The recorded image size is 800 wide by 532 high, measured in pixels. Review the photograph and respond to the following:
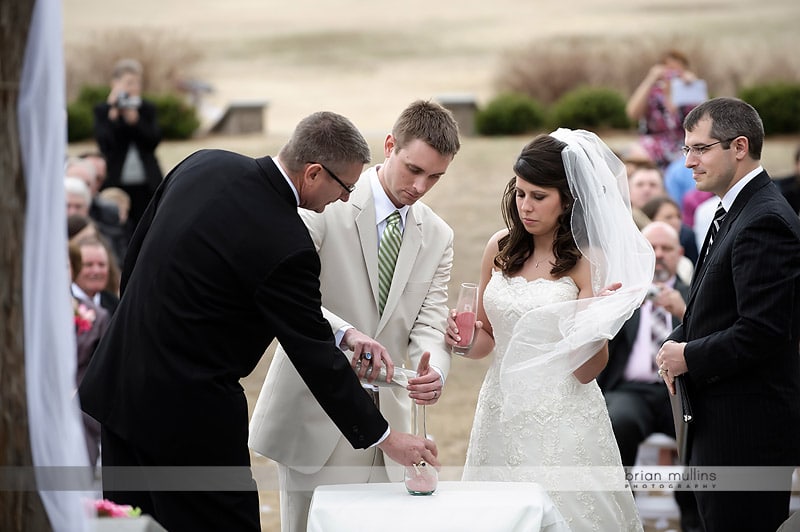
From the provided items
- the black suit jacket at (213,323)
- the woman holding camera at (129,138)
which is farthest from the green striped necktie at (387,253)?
the woman holding camera at (129,138)

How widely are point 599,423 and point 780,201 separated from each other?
1191mm

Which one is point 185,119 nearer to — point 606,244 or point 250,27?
point 250,27

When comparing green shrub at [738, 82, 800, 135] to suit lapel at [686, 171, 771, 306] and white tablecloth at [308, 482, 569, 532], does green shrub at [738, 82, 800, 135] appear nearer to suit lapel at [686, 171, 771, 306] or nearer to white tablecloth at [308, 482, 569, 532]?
suit lapel at [686, 171, 771, 306]

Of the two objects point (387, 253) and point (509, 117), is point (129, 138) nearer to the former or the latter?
point (387, 253)

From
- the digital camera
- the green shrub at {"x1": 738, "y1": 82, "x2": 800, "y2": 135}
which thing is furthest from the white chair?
the green shrub at {"x1": 738, "y1": 82, "x2": 800, "y2": 135}

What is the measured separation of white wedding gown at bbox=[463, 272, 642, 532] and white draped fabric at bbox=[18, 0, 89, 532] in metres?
2.03

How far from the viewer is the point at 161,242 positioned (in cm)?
407

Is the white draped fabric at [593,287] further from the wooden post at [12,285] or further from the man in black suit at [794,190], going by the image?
the man in black suit at [794,190]

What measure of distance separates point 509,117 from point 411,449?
16.8 metres

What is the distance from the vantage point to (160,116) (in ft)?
68.7

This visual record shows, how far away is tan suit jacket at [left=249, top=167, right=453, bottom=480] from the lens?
473 centimetres

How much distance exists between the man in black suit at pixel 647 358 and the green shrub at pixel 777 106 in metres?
13.4

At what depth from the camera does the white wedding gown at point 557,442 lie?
4.78 metres

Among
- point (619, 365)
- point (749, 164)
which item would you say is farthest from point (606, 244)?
point (619, 365)
